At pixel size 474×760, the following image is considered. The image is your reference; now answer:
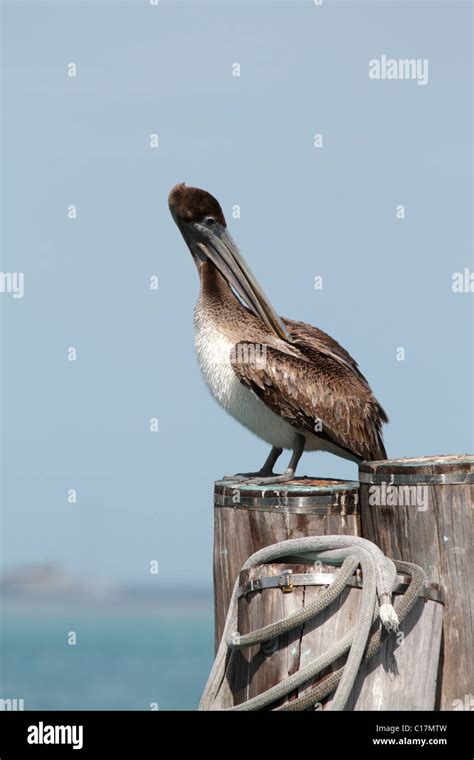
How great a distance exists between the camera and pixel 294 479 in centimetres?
869

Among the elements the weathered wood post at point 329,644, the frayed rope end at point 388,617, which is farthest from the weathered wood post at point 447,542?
the frayed rope end at point 388,617

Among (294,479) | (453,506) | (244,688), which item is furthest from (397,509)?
(294,479)

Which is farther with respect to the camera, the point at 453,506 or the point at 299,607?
the point at 453,506

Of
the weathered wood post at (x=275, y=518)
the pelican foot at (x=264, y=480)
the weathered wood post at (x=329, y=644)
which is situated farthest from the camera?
the pelican foot at (x=264, y=480)

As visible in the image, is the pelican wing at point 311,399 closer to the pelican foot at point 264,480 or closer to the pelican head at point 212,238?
the pelican foot at point 264,480

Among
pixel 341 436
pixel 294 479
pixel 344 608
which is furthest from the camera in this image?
pixel 341 436

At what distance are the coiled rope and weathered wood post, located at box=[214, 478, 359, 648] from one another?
101cm

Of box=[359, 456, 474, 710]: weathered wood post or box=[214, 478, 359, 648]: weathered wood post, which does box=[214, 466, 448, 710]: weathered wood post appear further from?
box=[214, 478, 359, 648]: weathered wood post

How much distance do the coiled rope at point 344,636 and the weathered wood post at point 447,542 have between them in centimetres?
43

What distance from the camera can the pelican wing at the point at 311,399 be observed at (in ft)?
31.1
